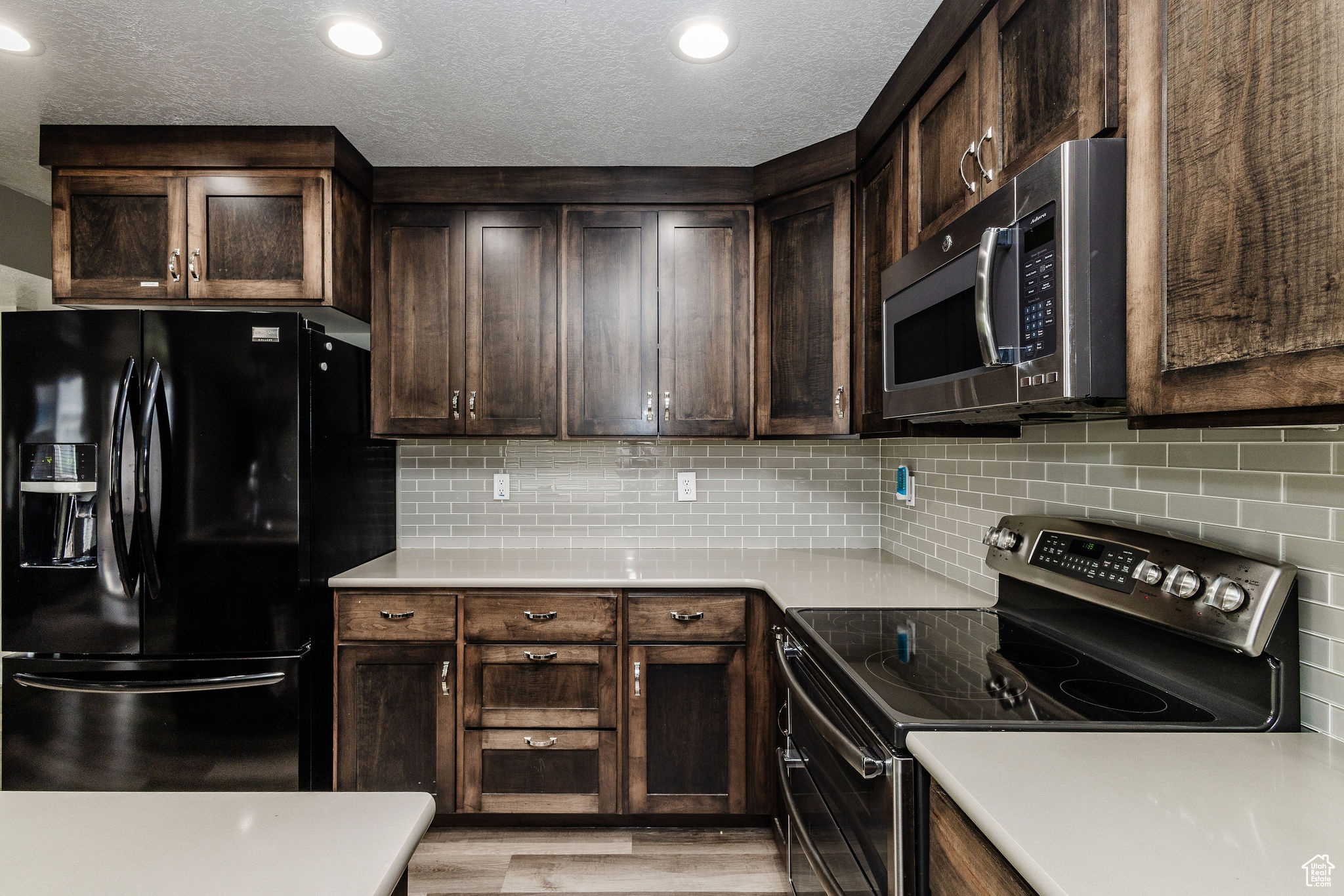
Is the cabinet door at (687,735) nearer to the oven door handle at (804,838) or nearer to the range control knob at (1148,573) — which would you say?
the oven door handle at (804,838)

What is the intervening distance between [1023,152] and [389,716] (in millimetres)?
2340

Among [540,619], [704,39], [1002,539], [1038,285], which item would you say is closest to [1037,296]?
[1038,285]

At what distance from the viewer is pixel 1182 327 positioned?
0.82m

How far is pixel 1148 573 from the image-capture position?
118cm

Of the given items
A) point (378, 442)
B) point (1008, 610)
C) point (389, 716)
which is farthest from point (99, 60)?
point (1008, 610)

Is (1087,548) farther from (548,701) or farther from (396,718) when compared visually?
(396,718)

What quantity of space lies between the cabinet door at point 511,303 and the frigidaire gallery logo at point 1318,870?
2146mm

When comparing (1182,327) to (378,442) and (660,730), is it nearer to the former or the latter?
(660,730)

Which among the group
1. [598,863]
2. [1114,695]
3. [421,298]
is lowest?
[598,863]

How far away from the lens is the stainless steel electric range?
988 mm

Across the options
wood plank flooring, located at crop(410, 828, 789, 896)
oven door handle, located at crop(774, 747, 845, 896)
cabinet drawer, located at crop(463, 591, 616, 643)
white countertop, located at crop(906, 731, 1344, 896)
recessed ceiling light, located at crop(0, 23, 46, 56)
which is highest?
recessed ceiling light, located at crop(0, 23, 46, 56)

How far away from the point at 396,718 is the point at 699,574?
1111 millimetres

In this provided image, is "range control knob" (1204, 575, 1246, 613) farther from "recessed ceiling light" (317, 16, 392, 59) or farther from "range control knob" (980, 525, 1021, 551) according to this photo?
"recessed ceiling light" (317, 16, 392, 59)

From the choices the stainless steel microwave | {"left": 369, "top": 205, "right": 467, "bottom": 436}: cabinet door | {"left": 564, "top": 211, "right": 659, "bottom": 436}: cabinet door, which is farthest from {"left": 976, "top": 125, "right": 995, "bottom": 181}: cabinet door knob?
{"left": 369, "top": 205, "right": 467, "bottom": 436}: cabinet door
